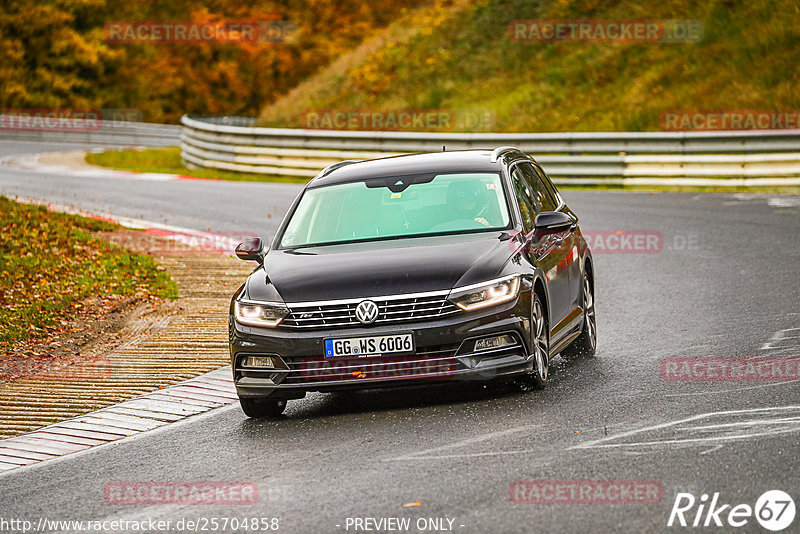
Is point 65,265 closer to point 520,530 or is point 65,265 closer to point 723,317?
point 723,317

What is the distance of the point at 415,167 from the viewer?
33.5 ft

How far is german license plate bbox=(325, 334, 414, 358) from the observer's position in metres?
8.34

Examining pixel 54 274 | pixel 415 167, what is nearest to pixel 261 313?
pixel 415 167

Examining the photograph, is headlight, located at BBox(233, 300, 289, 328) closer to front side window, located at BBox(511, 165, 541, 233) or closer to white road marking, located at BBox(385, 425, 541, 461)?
white road marking, located at BBox(385, 425, 541, 461)

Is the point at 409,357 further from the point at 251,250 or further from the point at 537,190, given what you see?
the point at 537,190

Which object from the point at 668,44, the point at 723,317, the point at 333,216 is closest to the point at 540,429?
the point at 333,216

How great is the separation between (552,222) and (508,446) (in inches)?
96.3
